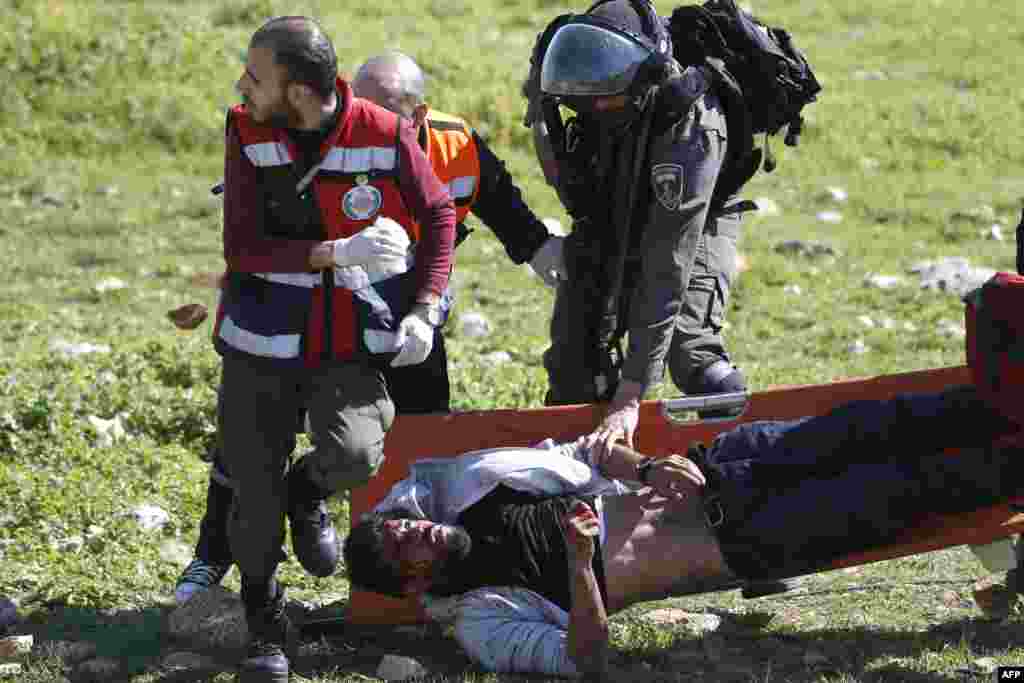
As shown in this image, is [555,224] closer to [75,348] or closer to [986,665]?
[75,348]

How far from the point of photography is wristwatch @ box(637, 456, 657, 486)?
16.6ft

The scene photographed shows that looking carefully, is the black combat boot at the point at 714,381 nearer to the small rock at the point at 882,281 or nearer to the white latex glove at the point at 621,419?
the white latex glove at the point at 621,419

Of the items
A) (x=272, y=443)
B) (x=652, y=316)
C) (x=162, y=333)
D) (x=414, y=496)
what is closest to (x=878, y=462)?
(x=652, y=316)

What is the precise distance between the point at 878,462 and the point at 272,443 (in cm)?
183

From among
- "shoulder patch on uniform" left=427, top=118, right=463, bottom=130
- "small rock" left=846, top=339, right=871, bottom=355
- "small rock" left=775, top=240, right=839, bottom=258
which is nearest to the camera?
"shoulder patch on uniform" left=427, top=118, right=463, bottom=130

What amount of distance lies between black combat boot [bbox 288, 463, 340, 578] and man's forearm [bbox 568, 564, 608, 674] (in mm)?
822

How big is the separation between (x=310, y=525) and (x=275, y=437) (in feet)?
1.15

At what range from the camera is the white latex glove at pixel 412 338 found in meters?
4.84

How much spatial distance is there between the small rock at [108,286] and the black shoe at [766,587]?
574 cm

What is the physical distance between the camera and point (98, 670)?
198 inches

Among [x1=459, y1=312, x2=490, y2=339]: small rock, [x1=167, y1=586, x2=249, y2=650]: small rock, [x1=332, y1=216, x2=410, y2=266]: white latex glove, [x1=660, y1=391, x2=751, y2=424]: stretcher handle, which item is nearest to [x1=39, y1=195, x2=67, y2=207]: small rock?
[x1=459, y1=312, x2=490, y2=339]: small rock

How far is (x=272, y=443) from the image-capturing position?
4902mm

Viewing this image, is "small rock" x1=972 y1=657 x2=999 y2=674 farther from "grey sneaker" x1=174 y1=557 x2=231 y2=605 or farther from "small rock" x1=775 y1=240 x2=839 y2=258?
"small rock" x1=775 y1=240 x2=839 y2=258

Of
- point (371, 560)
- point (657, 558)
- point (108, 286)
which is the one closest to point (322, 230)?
point (371, 560)
